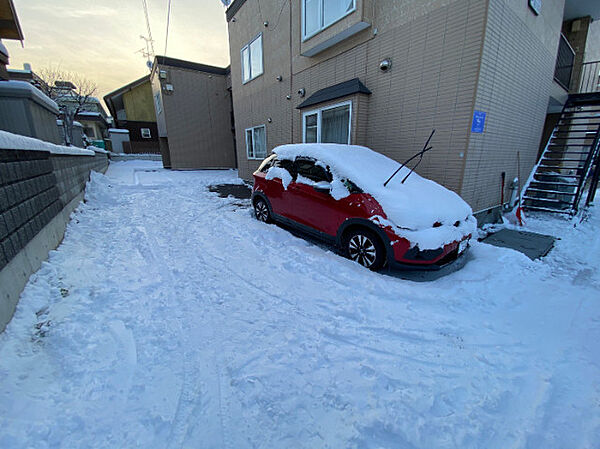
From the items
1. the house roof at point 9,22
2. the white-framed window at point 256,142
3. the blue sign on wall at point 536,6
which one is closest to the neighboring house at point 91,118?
the house roof at point 9,22

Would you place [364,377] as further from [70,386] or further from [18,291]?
[18,291]

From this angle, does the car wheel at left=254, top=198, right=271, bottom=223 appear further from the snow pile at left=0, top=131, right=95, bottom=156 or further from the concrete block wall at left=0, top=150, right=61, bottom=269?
the snow pile at left=0, top=131, right=95, bottom=156

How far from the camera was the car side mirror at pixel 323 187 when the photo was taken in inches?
150

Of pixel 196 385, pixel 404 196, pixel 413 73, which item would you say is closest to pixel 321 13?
pixel 413 73

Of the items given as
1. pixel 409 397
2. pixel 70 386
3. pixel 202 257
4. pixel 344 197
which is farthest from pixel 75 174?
pixel 409 397

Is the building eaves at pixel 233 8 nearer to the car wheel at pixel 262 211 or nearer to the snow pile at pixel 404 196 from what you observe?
the car wheel at pixel 262 211

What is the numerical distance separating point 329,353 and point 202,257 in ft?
7.90

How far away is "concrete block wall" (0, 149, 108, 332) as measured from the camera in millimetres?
2150

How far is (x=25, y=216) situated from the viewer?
2594 millimetres

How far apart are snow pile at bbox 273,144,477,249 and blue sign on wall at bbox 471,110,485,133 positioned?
162 cm

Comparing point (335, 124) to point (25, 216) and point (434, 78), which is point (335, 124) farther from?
point (25, 216)

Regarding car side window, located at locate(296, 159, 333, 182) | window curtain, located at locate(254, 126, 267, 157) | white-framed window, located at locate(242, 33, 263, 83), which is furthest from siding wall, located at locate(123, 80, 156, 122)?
car side window, located at locate(296, 159, 333, 182)

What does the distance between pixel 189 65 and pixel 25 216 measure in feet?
57.1

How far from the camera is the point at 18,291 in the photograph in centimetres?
231
